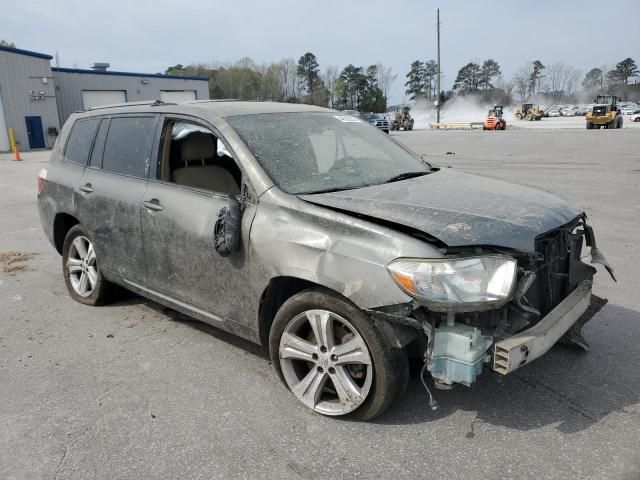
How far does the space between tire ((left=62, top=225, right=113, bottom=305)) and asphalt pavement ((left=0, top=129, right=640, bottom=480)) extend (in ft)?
0.80

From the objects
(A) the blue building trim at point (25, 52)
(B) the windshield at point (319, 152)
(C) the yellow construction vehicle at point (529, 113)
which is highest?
(A) the blue building trim at point (25, 52)

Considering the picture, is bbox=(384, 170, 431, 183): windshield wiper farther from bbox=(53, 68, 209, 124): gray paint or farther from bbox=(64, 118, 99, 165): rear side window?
bbox=(53, 68, 209, 124): gray paint

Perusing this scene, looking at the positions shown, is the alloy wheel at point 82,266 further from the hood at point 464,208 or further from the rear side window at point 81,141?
the hood at point 464,208

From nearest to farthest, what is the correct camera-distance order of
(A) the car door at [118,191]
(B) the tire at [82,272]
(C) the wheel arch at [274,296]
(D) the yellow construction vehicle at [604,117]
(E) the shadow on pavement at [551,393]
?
1. (E) the shadow on pavement at [551,393]
2. (C) the wheel arch at [274,296]
3. (A) the car door at [118,191]
4. (B) the tire at [82,272]
5. (D) the yellow construction vehicle at [604,117]

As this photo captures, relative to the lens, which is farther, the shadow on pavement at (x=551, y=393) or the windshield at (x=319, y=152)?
the windshield at (x=319, y=152)

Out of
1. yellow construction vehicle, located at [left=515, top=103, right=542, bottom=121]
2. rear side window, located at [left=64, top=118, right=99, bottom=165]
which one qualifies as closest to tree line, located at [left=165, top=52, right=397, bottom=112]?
yellow construction vehicle, located at [left=515, top=103, right=542, bottom=121]

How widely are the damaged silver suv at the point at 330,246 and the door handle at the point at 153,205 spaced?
0.01 meters

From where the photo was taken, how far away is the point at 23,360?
12.7 feet

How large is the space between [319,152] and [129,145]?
1.65m

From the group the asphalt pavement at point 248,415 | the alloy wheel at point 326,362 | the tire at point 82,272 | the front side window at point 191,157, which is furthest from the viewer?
the tire at point 82,272

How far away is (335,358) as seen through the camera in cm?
292

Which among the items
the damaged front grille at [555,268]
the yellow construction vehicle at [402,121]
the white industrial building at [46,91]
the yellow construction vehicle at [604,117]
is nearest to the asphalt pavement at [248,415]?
the damaged front grille at [555,268]

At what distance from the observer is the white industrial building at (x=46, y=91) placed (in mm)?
32000

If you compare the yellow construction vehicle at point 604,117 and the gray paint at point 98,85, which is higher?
the gray paint at point 98,85
